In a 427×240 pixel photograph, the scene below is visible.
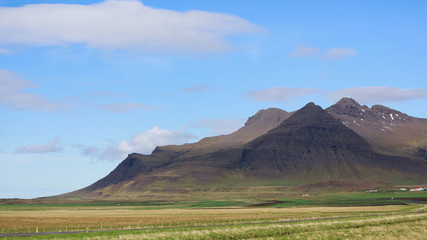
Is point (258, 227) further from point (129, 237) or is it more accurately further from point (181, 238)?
point (129, 237)

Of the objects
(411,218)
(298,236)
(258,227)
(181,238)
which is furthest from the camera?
(411,218)

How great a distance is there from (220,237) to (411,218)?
1591 inches

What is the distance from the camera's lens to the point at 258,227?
253 ft

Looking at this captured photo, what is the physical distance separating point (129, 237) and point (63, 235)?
10634 mm

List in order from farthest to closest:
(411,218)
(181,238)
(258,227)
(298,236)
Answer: (411,218), (258,227), (298,236), (181,238)

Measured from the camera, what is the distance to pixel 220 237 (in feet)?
223

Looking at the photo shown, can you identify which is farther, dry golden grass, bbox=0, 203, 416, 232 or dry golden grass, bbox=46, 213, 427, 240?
dry golden grass, bbox=0, 203, 416, 232

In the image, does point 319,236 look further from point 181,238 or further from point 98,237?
point 98,237

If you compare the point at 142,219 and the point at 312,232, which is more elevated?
the point at 142,219

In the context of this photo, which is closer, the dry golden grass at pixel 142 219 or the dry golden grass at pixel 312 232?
the dry golden grass at pixel 312 232

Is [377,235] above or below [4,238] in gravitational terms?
below

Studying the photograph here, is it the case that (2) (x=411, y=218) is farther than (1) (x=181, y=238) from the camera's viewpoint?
Yes

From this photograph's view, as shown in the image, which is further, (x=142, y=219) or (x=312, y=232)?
(x=142, y=219)

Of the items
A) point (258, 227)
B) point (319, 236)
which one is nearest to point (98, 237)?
point (258, 227)
